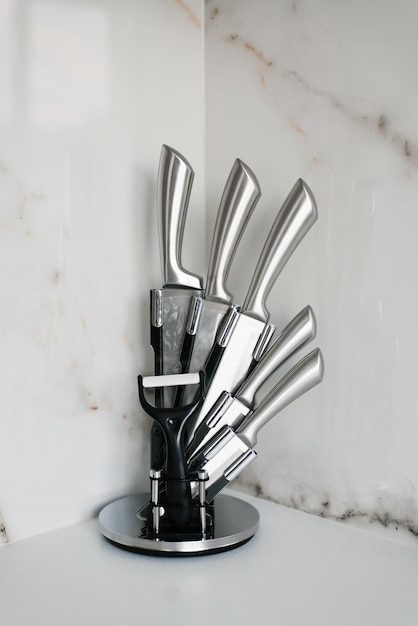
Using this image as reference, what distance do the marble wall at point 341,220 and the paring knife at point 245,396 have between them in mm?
55

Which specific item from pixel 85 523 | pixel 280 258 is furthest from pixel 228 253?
pixel 85 523

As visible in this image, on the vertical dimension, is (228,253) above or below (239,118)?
below

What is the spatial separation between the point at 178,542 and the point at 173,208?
0.34 m

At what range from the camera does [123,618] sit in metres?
0.56

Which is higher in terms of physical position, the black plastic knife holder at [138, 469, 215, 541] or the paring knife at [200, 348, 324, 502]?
the paring knife at [200, 348, 324, 502]

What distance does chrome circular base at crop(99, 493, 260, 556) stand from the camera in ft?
2.20

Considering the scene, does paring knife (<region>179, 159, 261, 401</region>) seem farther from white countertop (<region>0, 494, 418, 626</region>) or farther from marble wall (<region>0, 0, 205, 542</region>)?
white countertop (<region>0, 494, 418, 626</region>)

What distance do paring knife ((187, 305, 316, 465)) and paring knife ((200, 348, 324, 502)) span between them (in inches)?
0.5

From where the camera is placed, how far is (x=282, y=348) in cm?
74

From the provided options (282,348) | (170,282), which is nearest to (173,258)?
Result: (170,282)

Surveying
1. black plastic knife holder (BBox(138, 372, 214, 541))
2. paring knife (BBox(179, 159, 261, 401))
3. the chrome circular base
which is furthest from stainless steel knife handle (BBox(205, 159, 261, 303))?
the chrome circular base

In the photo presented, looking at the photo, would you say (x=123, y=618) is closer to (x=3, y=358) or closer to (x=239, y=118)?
(x=3, y=358)

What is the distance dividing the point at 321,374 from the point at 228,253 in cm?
16

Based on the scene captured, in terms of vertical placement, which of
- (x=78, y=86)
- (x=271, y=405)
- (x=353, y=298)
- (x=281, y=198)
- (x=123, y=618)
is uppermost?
(x=78, y=86)
